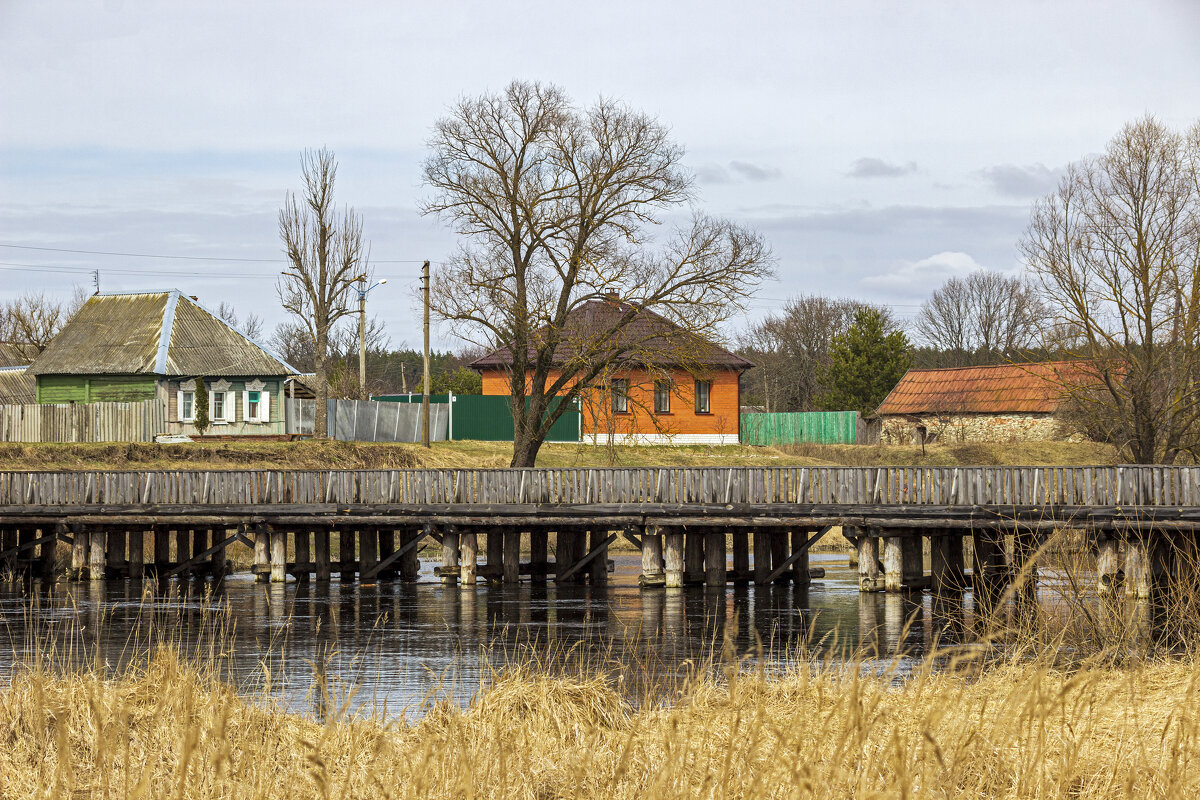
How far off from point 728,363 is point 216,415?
2057cm

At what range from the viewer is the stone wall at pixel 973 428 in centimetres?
5578

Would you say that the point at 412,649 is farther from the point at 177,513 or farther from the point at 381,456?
the point at 381,456

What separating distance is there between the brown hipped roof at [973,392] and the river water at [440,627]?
30949 millimetres

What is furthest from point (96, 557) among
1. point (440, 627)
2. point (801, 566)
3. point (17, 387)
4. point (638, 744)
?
point (17, 387)

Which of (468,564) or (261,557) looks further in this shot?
(261,557)

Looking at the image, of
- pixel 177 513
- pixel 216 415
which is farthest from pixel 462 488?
pixel 216 415

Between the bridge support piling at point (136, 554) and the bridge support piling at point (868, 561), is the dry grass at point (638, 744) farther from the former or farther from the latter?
the bridge support piling at point (136, 554)

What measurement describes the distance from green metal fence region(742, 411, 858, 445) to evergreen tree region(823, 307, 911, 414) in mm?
9837

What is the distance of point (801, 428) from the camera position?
58.2 meters

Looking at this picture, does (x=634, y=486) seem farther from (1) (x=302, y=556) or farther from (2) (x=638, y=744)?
(2) (x=638, y=744)

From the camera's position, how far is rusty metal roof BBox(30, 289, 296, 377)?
1802 inches

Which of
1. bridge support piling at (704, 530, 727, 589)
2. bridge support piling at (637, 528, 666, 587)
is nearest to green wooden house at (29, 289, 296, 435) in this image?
bridge support piling at (637, 528, 666, 587)

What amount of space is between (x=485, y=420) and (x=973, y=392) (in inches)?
949

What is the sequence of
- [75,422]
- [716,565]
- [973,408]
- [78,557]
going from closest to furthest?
[716,565]
[78,557]
[75,422]
[973,408]
